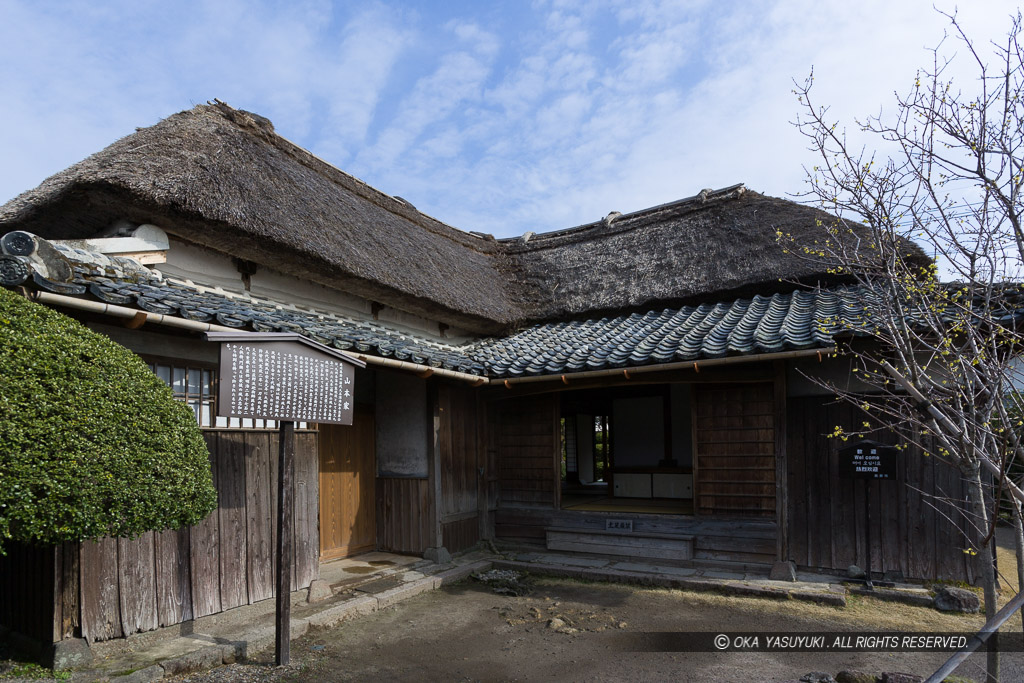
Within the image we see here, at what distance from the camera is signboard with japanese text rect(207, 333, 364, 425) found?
4215 mm

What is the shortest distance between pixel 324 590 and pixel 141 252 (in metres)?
3.74

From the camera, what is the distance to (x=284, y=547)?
15.1ft

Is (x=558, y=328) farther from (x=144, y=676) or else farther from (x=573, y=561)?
(x=144, y=676)

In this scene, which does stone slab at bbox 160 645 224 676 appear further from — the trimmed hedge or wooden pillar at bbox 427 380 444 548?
wooden pillar at bbox 427 380 444 548

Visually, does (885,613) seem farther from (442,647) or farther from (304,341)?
(304,341)

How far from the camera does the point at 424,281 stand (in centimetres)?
828

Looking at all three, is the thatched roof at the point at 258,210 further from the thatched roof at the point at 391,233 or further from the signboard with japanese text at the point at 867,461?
the signboard with japanese text at the point at 867,461

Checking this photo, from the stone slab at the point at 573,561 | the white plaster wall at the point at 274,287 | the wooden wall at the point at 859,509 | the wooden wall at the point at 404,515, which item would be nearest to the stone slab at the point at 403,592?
the wooden wall at the point at 404,515

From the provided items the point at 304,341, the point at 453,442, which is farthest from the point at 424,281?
the point at 304,341

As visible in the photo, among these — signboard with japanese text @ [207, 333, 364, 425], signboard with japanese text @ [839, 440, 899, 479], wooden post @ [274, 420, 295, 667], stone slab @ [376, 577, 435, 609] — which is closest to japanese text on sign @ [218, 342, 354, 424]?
signboard with japanese text @ [207, 333, 364, 425]

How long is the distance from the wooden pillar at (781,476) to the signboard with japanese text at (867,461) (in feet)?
1.92

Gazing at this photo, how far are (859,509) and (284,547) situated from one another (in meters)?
5.81

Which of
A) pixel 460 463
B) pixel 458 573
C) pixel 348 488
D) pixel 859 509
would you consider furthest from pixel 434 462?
pixel 859 509

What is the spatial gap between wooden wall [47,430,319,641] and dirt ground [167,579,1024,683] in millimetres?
757
